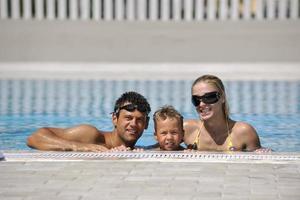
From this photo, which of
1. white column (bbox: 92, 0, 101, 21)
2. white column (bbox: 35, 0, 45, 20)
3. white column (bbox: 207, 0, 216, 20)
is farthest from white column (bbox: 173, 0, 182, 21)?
white column (bbox: 35, 0, 45, 20)

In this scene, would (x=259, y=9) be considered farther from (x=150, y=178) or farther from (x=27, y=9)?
(x=150, y=178)

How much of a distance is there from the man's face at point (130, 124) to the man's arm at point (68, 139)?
0.22m

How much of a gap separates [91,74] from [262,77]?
141 inches

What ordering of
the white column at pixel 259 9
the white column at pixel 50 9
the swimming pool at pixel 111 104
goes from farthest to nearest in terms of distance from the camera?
the white column at pixel 50 9, the white column at pixel 259 9, the swimming pool at pixel 111 104

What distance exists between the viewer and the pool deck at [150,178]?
4.44 m

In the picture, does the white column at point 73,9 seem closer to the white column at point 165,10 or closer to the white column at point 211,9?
the white column at point 165,10

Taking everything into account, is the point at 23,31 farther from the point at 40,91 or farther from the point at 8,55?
the point at 40,91

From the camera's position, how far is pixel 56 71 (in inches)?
671

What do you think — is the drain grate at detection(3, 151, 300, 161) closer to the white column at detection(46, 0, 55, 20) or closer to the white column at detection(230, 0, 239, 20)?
the white column at detection(230, 0, 239, 20)

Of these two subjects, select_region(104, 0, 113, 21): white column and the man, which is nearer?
the man

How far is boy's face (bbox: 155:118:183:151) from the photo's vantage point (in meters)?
6.45

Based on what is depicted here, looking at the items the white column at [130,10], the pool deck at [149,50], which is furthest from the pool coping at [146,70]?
the white column at [130,10]

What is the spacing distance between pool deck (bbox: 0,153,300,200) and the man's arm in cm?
80

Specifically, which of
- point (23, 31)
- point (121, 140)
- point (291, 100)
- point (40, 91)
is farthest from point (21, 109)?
point (23, 31)
